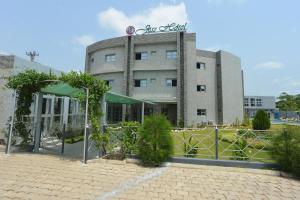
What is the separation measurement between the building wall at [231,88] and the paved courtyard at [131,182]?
19.9 metres

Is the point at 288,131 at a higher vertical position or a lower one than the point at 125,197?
higher

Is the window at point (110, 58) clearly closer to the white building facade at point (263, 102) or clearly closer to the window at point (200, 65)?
the window at point (200, 65)

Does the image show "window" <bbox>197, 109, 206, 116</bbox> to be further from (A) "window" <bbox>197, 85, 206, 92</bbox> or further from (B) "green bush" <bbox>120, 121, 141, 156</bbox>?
(B) "green bush" <bbox>120, 121, 141, 156</bbox>

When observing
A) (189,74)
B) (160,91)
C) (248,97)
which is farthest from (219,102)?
(248,97)

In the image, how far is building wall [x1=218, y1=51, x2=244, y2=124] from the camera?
25859mm

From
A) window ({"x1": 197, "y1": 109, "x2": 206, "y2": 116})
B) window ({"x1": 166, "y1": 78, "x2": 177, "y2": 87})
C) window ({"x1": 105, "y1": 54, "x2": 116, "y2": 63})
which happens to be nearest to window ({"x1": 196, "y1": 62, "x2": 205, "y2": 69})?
window ({"x1": 166, "y1": 78, "x2": 177, "y2": 87})

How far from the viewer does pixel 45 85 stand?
9125 mm

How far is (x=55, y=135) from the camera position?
13.0 meters

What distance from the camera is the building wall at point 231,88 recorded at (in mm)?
25859

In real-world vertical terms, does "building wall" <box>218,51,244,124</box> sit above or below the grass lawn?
above

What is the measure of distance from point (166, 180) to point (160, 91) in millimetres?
17535

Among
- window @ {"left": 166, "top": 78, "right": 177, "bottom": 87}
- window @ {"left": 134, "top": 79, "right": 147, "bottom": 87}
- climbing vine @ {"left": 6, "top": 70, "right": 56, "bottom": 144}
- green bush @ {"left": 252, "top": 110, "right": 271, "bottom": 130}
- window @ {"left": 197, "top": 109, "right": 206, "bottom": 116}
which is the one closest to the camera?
climbing vine @ {"left": 6, "top": 70, "right": 56, "bottom": 144}

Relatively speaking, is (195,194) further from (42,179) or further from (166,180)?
(42,179)

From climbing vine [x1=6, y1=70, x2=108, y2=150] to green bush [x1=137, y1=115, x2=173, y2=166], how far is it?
168 cm
